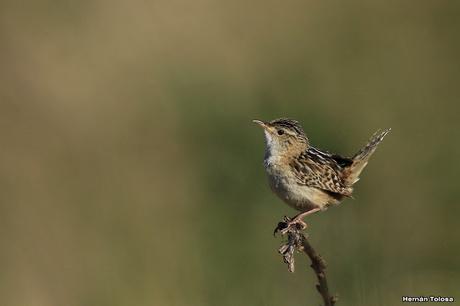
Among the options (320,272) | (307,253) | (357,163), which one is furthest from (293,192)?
(320,272)

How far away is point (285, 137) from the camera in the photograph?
21.1ft

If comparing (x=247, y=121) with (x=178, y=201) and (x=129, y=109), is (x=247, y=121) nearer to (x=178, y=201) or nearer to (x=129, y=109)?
(x=178, y=201)

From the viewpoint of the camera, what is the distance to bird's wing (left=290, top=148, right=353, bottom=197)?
601cm

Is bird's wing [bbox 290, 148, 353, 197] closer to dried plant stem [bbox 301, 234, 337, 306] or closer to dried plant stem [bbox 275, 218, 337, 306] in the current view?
dried plant stem [bbox 275, 218, 337, 306]

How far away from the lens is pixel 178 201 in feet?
31.1

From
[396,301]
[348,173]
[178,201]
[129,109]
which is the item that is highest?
[129,109]

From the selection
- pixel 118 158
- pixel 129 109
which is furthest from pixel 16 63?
pixel 118 158

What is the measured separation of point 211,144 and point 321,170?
374cm

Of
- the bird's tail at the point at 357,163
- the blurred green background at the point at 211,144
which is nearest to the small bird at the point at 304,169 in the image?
the bird's tail at the point at 357,163

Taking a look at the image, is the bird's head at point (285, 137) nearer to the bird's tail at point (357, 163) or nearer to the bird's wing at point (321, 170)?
the bird's wing at point (321, 170)

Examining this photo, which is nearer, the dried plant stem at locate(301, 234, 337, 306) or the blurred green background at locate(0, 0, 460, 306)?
the dried plant stem at locate(301, 234, 337, 306)

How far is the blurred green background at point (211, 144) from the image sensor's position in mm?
7000

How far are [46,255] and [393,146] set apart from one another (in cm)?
362

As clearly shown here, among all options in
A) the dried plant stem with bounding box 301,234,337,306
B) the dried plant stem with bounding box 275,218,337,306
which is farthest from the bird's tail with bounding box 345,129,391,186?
the dried plant stem with bounding box 301,234,337,306
